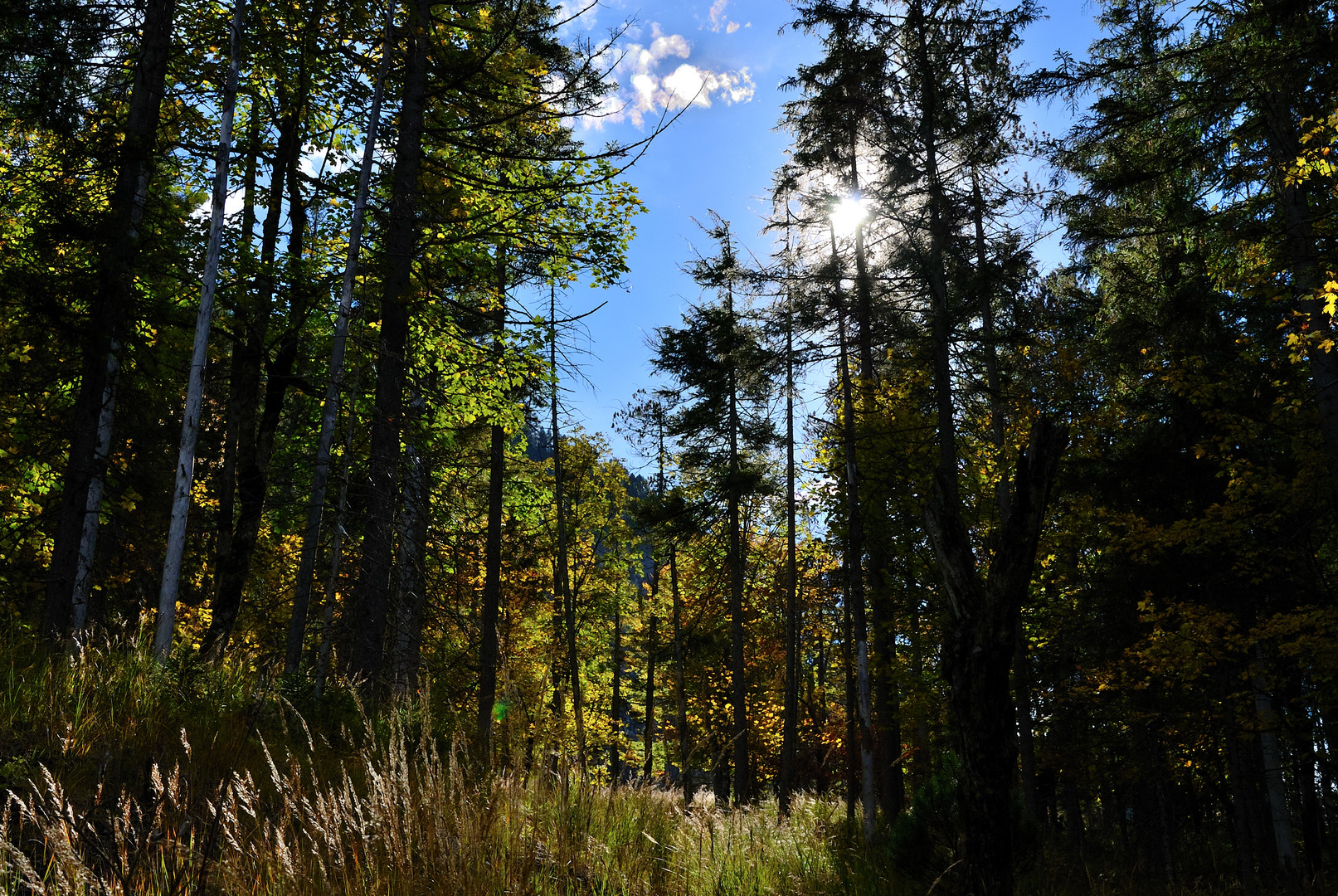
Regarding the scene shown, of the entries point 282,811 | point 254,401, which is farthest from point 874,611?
point 282,811

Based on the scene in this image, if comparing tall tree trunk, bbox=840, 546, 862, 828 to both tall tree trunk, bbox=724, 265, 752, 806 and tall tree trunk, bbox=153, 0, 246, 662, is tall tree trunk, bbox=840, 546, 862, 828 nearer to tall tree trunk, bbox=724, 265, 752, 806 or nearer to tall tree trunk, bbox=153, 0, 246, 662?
tall tree trunk, bbox=724, 265, 752, 806

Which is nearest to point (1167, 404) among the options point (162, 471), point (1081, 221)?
point (1081, 221)

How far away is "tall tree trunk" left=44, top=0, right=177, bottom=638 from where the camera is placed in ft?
24.0

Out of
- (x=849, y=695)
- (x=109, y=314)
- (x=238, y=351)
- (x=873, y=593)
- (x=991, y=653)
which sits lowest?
(x=849, y=695)

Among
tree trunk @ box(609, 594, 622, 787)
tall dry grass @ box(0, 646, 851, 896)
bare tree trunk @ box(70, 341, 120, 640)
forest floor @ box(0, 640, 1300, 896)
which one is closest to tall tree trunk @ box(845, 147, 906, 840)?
forest floor @ box(0, 640, 1300, 896)

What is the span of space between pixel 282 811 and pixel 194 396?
→ 4967 millimetres

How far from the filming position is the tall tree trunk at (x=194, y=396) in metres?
6.55

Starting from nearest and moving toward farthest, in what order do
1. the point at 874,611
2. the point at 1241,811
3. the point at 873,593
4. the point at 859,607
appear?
the point at 1241,811 < the point at 859,607 < the point at 873,593 < the point at 874,611

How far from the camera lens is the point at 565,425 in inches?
682

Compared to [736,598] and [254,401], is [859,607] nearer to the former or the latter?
[736,598]

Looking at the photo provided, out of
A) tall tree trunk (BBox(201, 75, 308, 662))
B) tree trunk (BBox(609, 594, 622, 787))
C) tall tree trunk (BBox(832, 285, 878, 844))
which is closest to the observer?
tall tree trunk (BBox(201, 75, 308, 662))

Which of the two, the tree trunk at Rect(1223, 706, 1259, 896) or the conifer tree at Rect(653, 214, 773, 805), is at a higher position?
the conifer tree at Rect(653, 214, 773, 805)

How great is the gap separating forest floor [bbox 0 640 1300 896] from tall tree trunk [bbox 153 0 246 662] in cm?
41

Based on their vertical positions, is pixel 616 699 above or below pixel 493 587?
below
